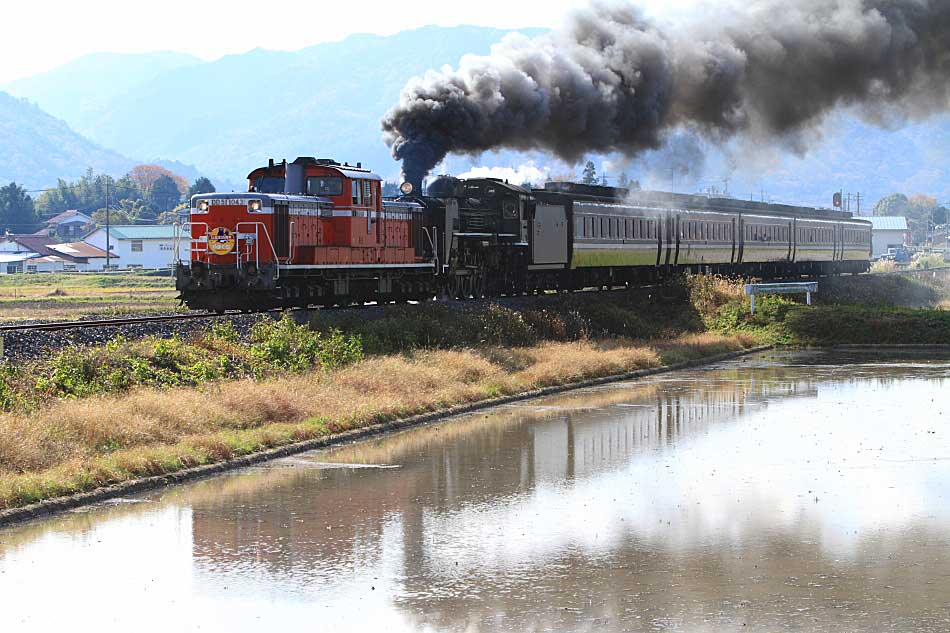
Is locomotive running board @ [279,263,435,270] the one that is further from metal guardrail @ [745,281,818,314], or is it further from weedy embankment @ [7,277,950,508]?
metal guardrail @ [745,281,818,314]

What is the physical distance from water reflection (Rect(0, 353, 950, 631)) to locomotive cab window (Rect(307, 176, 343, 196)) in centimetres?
1202

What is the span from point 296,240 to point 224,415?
1174 centimetres

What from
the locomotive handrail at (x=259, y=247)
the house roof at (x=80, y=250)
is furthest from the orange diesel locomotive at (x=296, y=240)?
the house roof at (x=80, y=250)

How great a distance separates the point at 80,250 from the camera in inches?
6816

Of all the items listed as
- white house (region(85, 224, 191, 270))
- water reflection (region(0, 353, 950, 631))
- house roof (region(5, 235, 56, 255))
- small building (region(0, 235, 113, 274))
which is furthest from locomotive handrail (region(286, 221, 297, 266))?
house roof (region(5, 235, 56, 255))

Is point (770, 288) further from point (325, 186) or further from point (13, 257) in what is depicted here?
point (13, 257)

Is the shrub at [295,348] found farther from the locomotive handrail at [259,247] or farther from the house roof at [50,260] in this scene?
the house roof at [50,260]

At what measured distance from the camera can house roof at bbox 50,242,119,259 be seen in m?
168

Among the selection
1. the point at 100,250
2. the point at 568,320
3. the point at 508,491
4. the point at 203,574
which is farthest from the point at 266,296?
the point at 100,250

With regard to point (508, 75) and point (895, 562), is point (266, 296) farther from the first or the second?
point (895, 562)

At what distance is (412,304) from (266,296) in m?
A: 3.93

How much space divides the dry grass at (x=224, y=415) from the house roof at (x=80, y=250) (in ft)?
472

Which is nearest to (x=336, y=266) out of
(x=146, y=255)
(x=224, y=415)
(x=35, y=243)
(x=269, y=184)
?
(x=269, y=184)

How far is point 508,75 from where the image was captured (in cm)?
4081
